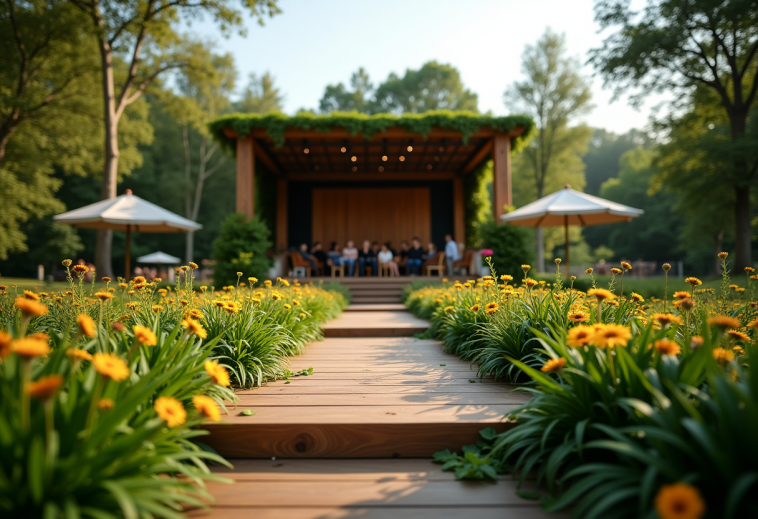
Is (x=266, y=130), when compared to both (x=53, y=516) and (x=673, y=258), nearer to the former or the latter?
(x=53, y=516)

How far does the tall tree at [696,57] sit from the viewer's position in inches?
454

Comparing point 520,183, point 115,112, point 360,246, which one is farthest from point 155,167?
point 520,183

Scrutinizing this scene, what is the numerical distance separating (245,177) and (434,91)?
20.3 metres

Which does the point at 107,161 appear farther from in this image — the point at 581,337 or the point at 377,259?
the point at 581,337

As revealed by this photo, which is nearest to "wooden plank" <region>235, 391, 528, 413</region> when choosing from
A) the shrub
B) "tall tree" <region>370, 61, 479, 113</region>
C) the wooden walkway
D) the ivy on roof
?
A: the wooden walkway

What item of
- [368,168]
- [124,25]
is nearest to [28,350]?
[368,168]

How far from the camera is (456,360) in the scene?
3.29 meters

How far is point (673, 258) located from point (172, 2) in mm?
35696

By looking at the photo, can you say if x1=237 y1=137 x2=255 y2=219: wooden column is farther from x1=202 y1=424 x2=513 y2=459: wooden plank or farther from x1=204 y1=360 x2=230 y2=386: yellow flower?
x1=204 y1=360 x2=230 y2=386: yellow flower

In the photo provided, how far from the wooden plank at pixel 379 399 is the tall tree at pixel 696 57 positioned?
13.6 m

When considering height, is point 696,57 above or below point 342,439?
above

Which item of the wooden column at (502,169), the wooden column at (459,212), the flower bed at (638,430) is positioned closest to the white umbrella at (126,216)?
the wooden column at (502,169)

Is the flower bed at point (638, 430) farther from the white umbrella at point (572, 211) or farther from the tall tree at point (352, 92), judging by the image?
the tall tree at point (352, 92)

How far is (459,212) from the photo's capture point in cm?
1375
